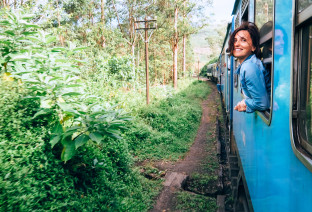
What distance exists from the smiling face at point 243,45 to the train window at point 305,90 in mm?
868

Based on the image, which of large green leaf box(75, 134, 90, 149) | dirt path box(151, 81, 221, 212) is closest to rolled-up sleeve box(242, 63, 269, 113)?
large green leaf box(75, 134, 90, 149)

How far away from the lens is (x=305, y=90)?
118cm

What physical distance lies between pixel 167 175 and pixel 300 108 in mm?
4842

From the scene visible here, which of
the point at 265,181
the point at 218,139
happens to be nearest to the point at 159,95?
the point at 218,139

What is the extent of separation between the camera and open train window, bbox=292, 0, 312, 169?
43.6 inches

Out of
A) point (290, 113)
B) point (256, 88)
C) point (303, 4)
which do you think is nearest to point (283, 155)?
point (290, 113)

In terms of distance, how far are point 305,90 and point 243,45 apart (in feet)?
3.22

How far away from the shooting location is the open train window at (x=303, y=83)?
1.11m

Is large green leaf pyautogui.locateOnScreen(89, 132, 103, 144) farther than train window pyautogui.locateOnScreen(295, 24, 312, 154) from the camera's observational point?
Yes

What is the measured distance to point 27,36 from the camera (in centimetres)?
307

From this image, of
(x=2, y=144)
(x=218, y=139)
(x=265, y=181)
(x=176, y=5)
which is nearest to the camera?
(x=265, y=181)

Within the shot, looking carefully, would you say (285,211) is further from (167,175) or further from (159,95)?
(159,95)

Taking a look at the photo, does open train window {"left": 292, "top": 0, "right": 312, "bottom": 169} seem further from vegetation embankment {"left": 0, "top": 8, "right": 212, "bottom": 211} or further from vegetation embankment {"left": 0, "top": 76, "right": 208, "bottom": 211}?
vegetation embankment {"left": 0, "top": 76, "right": 208, "bottom": 211}

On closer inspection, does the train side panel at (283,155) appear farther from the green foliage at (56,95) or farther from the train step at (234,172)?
the train step at (234,172)
